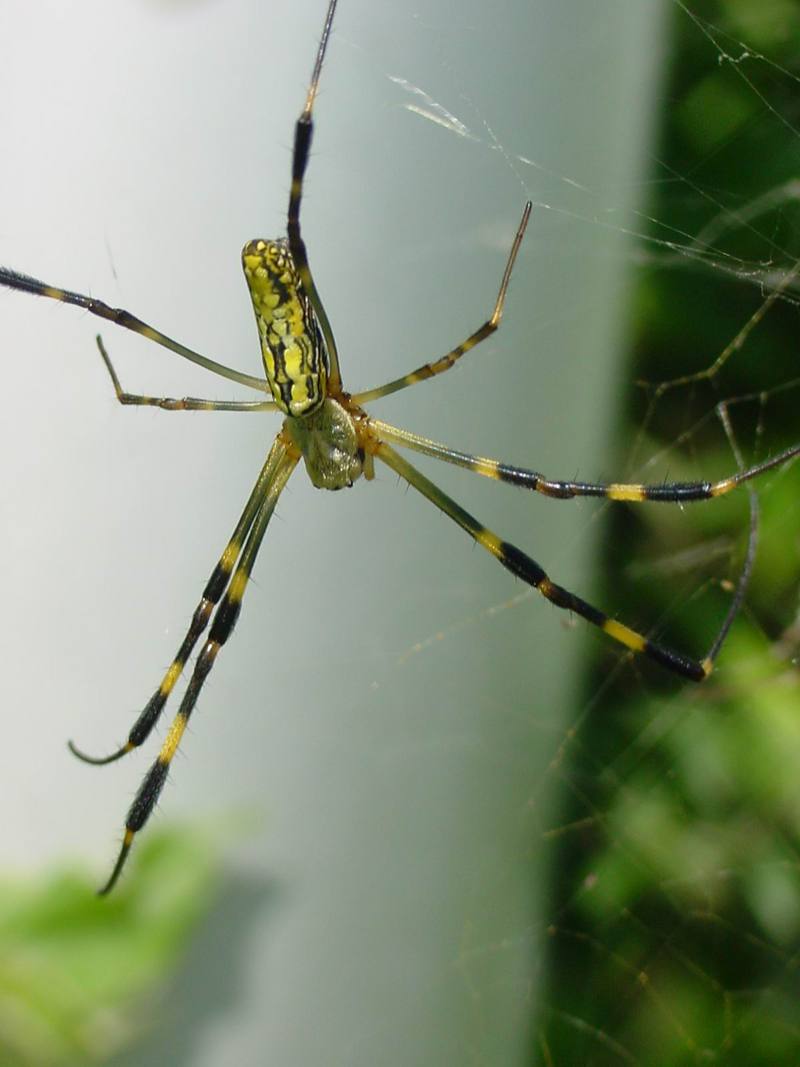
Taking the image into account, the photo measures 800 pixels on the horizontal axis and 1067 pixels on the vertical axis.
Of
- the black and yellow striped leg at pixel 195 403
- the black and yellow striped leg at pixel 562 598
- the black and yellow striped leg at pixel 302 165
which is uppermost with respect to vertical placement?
the black and yellow striped leg at pixel 302 165

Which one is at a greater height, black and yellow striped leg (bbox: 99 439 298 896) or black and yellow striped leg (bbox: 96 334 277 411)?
black and yellow striped leg (bbox: 96 334 277 411)

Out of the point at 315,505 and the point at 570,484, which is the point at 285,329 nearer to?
the point at 570,484

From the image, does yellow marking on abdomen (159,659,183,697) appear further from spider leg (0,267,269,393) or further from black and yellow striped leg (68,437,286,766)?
spider leg (0,267,269,393)

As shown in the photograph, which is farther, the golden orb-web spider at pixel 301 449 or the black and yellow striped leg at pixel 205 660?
the black and yellow striped leg at pixel 205 660

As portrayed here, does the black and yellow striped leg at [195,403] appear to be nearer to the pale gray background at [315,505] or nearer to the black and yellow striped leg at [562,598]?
the black and yellow striped leg at [562,598]

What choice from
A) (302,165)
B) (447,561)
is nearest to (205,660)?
(302,165)

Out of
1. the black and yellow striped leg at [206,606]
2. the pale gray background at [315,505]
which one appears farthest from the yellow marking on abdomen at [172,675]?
the pale gray background at [315,505]

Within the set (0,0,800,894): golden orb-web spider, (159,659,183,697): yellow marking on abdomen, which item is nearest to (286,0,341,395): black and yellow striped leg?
(0,0,800,894): golden orb-web spider

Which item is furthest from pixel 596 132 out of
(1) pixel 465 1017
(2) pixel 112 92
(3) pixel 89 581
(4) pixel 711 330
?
(1) pixel 465 1017
